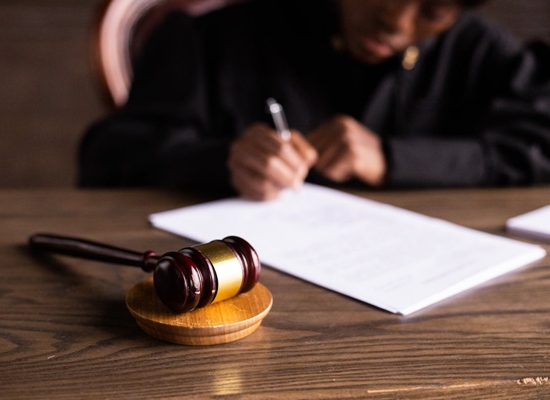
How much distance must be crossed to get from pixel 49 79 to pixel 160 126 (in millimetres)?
1354

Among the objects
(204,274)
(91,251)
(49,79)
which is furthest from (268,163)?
(49,79)

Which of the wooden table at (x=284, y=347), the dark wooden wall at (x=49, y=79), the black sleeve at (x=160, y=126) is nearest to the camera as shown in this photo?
the wooden table at (x=284, y=347)

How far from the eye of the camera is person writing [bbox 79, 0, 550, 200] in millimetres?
1135

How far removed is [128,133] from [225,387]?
0.86 m

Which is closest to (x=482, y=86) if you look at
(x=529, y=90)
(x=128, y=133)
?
(x=529, y=90)

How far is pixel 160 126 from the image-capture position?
50.6 inches

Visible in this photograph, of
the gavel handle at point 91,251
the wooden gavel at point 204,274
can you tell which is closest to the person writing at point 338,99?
the gavel handle at point 91,251

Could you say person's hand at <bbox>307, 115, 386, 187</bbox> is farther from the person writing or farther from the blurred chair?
the blurred chair

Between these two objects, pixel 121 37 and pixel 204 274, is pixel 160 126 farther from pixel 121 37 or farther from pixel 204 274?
pixel 204 274

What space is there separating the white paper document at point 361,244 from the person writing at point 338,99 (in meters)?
0.09

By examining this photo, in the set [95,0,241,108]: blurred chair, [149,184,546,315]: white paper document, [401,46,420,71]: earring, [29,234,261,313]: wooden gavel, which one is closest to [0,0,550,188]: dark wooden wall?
[95,0,241,108]: blurred chair

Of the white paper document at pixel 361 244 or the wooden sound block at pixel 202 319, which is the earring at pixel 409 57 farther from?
the wooden sound block at pixel 202 319

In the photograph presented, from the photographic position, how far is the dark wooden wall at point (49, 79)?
2.42 meters

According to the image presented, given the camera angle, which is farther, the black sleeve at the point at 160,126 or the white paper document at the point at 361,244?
the black sleeve at the point at 160,126
